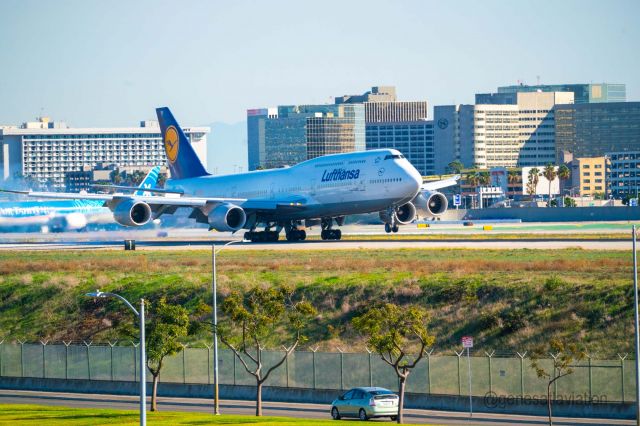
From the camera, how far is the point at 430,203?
94.6m

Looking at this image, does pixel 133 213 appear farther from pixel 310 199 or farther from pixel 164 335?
pixel 164 335

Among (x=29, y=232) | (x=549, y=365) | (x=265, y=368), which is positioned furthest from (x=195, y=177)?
(x=549, y=365)

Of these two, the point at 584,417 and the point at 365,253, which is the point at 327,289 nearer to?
the point at 365,253

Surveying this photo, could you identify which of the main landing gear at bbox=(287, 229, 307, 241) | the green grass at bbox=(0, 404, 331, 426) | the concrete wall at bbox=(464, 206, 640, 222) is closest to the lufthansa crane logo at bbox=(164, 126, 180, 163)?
the main landing gear at bbox=(287, 229, 307, 241)

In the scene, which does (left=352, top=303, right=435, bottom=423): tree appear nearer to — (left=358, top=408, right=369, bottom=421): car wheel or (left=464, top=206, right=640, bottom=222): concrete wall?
(left=358, top=408, right=369, bottom=421): car wheel

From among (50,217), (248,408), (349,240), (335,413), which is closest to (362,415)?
(335,413)

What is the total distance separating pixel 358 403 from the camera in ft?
143

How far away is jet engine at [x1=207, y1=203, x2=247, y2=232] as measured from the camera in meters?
92.9

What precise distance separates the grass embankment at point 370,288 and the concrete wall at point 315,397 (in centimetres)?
351

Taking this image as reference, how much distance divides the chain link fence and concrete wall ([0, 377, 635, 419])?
239 mm

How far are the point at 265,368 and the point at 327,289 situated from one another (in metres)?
12.9

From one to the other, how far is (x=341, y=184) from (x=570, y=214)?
2663 inches

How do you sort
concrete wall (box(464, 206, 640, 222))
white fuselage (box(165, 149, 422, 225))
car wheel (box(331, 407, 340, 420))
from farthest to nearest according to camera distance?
concrete wall (box(464, 206, 640, 222)) < white fuselage (box(165, 149, 422, 225)) < car wheel (box(331, 407, 340, 420))

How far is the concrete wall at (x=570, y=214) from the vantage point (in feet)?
481
